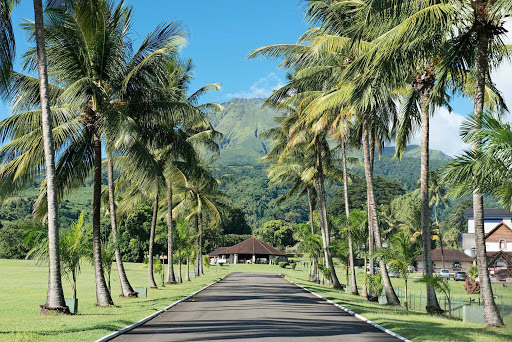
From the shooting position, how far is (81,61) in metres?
19.4

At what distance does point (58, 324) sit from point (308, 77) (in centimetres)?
1703

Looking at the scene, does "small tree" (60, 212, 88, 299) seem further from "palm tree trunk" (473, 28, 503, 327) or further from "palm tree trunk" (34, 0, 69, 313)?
"palm tree trunk" (473, 28, 503, 327)

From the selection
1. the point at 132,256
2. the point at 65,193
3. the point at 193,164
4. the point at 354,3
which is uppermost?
the point at 354,3

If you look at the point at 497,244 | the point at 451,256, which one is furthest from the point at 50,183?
the point at 451,256

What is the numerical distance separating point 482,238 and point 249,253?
7951cm

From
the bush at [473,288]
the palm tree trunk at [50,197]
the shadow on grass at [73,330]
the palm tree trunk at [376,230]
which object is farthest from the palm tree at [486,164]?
the bush at [473,288]

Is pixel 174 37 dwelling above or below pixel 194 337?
above

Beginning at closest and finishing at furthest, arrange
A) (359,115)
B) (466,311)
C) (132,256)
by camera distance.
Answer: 1. (466,311)
2. (359,115)
3. (132,256)

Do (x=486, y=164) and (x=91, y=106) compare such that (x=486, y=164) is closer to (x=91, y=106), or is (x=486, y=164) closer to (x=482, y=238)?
(x=482, y=238)

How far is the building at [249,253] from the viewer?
305 feet

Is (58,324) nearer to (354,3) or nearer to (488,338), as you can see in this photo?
(488,338)

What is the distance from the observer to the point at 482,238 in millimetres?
14336

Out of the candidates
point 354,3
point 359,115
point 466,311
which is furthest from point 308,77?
point 466,311

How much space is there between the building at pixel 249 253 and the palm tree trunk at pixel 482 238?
78.1m
